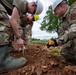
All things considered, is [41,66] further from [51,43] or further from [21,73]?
[51,43]

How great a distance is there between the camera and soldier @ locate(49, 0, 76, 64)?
4.42 m

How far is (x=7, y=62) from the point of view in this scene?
14.9 ft

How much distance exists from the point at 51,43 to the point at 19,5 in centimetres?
108

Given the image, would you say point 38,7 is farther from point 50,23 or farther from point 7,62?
point 50,23

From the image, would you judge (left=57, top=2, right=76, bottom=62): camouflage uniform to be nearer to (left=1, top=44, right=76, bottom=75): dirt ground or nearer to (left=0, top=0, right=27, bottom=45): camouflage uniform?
(left=1, top=44, right=76, bottom=75): dirt ground

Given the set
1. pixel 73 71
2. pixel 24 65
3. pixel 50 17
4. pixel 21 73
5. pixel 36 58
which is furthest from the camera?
pixel 50 17

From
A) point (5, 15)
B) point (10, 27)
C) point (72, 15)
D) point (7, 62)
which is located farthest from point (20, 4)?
point (7, 62)

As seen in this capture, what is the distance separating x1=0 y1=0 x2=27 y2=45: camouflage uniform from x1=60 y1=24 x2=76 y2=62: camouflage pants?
1.05 m

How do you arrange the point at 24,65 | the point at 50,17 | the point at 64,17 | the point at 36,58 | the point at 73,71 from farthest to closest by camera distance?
1. the point at 50,17
2. the point at 64,17
3. the point at 36,58
4. the point at 24,65
5. the point at 73,71

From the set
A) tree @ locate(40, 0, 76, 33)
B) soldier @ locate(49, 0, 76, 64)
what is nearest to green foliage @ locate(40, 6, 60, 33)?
Answer: tree @ locate(40, 0, 76, 33)

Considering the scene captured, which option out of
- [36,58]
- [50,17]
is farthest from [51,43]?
[50,17]

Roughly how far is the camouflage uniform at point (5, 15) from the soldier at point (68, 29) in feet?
2.96

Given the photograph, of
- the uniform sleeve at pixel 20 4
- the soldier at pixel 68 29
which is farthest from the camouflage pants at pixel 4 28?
the soldier at pixel 68 29

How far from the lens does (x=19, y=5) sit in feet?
15.8
